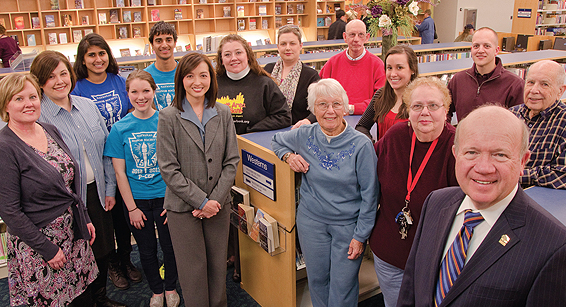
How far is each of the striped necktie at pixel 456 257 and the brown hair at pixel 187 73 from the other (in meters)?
1.46

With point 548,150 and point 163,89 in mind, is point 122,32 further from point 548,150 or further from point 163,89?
point 548,150

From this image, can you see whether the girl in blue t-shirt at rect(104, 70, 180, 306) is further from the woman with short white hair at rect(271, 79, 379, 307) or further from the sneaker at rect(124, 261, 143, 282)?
the woman with short white hair at rect(271, 79, 379, 307)

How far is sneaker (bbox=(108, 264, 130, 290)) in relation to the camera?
2961 millimetres

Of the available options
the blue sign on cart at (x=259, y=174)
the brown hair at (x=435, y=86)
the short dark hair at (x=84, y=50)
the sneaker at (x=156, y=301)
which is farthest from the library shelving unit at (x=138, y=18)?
the brown hair at (x=435, y=86)

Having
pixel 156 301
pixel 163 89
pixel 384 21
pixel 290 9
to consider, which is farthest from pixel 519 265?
pixel 290 9

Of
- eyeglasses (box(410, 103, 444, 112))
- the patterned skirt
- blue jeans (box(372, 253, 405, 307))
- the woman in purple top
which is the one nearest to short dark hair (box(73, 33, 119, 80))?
the patterned skirt

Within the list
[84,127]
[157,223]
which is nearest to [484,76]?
[157,223]

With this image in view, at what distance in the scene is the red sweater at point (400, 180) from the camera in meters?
1.66

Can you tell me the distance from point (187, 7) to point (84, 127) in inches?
348

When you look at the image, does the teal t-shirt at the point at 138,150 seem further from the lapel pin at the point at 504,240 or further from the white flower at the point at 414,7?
the white flower at the point at 414,7

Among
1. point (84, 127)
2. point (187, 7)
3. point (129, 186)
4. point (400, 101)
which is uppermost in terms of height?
point (187, 7)

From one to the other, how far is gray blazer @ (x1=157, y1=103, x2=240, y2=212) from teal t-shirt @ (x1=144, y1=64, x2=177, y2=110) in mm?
853

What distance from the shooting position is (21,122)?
201 cm

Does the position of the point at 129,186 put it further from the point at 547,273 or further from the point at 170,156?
the point at 547,273
